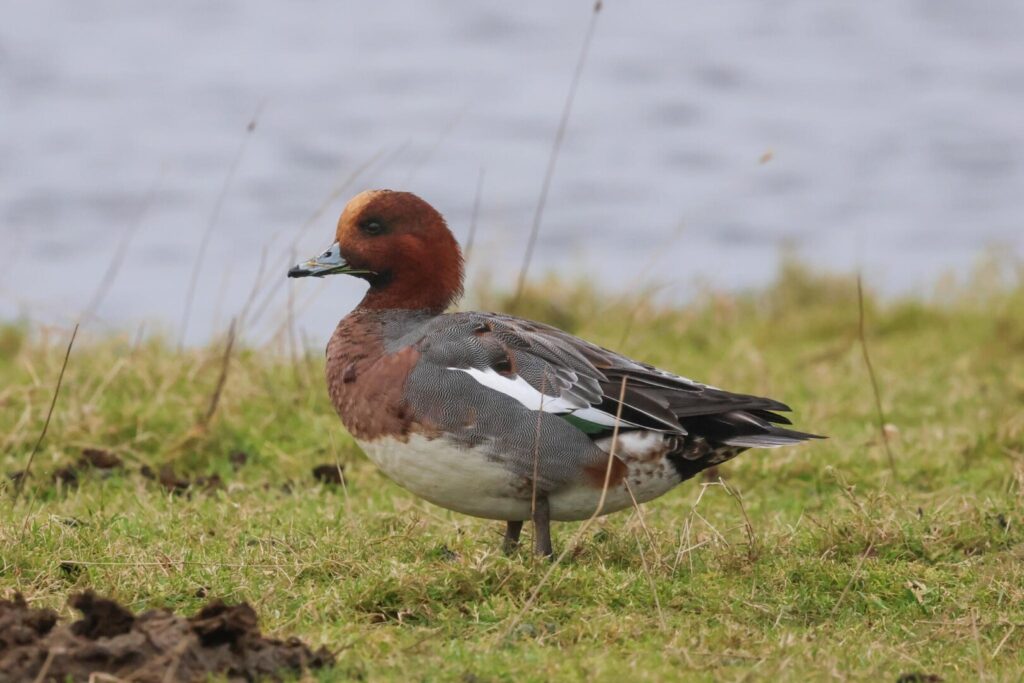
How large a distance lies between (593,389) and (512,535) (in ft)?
1.94

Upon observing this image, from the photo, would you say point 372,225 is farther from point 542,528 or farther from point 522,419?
point 542,528

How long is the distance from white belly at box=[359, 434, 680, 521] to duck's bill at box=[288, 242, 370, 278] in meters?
0.70

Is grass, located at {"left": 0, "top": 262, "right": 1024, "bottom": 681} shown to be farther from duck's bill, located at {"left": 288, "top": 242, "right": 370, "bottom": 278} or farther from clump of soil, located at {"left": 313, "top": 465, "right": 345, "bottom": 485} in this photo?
duck's bill, located at {"left": 288, "top": 242, "right": 370, "bottom": 278}

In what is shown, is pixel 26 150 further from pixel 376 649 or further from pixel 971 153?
pixel 376 649

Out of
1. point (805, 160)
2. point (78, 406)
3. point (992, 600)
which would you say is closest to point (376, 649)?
point (992, 600)

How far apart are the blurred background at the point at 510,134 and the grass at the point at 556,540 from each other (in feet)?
12.8

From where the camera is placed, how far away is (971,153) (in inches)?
699

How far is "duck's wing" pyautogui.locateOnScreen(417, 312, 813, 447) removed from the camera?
4.70 metres

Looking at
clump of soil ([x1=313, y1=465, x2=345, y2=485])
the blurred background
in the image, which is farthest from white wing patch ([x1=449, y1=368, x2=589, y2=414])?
the blurred background

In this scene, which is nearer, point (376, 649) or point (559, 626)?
point (376, 649)

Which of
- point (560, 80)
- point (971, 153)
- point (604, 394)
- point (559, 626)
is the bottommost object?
point (971, 153)

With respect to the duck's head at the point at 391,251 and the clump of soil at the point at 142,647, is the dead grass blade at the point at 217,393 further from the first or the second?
the clump of soil at the point at 142,647

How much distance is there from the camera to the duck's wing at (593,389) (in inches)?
185

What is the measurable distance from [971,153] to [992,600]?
14.1m
